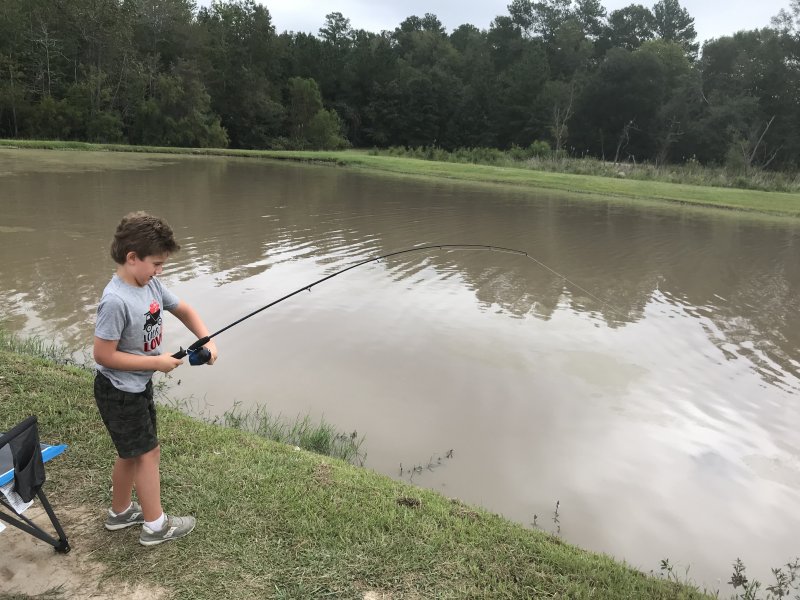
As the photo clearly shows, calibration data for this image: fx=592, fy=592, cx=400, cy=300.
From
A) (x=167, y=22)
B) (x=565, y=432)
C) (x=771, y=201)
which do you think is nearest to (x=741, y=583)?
(x=565, y=432)

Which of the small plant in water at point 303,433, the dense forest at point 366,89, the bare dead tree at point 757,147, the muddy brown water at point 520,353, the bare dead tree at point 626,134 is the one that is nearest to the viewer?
the muddy brown water at point 520,353

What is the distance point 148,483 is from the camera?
2889mm

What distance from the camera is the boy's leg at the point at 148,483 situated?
286 cm

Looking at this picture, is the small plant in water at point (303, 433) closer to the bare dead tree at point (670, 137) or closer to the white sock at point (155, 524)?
the white sock at point (155, 524)

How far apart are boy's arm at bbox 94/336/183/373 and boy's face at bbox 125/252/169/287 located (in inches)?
11.7

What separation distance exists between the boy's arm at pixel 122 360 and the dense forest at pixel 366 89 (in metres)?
41.4

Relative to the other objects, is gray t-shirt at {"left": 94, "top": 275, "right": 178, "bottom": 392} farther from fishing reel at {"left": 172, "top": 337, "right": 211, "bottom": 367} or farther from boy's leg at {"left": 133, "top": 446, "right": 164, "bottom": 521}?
boy's leg at {"left": 133, "top": 446, "right": 164, "bottom": 521}

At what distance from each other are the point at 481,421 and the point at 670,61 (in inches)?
2637

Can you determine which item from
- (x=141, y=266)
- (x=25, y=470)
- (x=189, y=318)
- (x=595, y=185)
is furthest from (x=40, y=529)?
(x=595, y=185)

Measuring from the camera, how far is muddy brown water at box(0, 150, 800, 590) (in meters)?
4.12

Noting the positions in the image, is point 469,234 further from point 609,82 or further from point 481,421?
point 609,82

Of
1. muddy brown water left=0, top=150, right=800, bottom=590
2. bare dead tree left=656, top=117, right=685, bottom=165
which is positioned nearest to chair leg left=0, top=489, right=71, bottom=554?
muddy brown water left=0, top=150, right=800, bottom=590

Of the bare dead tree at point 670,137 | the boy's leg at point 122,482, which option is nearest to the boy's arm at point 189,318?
the boy's leg at point 122,482

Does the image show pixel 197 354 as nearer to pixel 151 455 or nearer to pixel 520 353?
pixel 151 455
